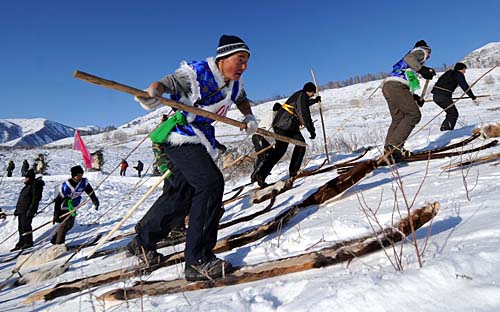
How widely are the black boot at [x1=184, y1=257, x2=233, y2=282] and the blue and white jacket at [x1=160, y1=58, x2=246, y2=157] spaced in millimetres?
786

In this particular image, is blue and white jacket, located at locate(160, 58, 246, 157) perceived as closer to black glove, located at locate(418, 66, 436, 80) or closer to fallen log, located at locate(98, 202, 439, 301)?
fallen log, located at locate(98, 202, 439, 301)

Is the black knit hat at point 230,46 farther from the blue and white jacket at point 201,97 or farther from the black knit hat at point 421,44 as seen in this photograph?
the black knit hat at point 421,44

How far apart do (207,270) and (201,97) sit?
1184mm

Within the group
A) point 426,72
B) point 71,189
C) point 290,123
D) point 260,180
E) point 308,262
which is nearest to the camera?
point 308,262

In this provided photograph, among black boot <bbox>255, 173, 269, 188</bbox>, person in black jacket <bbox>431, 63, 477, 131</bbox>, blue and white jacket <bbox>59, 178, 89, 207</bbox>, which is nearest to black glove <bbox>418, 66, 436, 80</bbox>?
black boot <bbox>255, 173, 269, 188</bbox>

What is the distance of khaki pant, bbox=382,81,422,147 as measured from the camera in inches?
191

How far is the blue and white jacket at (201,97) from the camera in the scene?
2.43 metres

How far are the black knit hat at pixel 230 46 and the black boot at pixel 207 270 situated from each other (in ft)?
4.76

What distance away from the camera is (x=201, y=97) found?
2498 mm

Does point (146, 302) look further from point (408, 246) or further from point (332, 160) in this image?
point (332, 160)

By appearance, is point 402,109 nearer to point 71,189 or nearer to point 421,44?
point 421,44

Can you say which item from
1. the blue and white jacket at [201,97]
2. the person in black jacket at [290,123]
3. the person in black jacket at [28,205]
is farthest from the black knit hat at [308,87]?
the person in black jacket at [28,205]

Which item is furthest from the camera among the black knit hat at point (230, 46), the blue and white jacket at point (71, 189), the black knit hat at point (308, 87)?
the blue and white jacket at point (71, 189)

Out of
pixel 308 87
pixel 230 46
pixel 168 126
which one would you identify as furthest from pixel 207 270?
pixel 308 87
